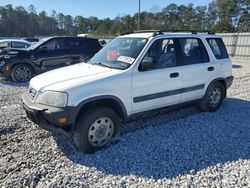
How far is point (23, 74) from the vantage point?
8844 millimetres

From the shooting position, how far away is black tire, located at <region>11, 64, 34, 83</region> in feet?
28.6

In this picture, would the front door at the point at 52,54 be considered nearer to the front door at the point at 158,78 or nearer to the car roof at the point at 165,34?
the car roof at the point at 165,34

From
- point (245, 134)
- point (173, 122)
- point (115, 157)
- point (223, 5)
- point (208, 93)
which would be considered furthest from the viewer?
point (223, 5)

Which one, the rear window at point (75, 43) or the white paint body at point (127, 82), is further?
the rear window at point (75, 43)

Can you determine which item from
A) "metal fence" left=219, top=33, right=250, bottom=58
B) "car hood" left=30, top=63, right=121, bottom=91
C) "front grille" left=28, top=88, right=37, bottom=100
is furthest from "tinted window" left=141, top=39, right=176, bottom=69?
"metal fence" left=219, top=33, right=250, bottom=58

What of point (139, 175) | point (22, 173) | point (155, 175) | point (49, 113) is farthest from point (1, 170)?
point (155, 175)

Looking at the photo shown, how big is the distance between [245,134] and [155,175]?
2.28m

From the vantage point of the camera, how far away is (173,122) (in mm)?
4961

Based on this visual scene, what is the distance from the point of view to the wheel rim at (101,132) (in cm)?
370

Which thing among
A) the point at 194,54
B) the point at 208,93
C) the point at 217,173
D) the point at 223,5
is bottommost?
the point at 217,173

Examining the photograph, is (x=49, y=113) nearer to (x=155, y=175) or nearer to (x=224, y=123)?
(x=155, y=175)

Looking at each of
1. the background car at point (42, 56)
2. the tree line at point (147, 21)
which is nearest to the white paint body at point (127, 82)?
the background car at point (42, 56)

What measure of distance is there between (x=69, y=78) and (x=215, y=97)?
11.8 ft

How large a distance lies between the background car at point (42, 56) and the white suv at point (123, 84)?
4.41 metres
